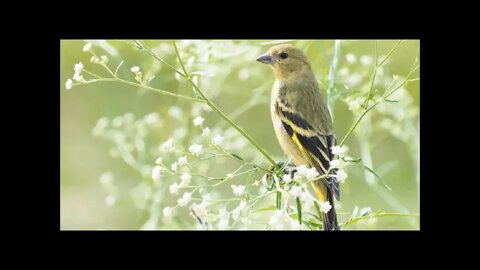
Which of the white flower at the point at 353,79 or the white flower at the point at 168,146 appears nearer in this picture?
the white flower at the point at 168,146

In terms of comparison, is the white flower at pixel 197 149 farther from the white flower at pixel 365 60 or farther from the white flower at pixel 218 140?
the white flower at pixel 365 60

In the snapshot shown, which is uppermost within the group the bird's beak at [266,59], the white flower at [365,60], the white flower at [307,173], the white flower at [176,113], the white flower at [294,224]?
the bird's beak at [266,59]

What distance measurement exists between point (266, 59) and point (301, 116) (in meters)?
0.36

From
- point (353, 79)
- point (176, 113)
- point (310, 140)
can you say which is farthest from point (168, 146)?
point (353, 79)

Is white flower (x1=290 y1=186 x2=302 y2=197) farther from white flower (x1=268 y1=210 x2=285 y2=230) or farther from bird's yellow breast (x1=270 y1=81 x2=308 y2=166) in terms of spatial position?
bird's yellow breast (x1=270 y1=81 x2=308 y2=166)

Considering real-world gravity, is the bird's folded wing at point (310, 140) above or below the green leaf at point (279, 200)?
above

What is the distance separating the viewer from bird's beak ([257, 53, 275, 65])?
337cm

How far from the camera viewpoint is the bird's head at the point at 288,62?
345 centimetres

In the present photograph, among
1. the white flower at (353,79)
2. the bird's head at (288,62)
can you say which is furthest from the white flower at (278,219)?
the bird's head at (288,62)

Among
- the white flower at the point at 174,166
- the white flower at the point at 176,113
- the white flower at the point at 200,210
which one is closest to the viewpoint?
the white flower at the point at 200,210

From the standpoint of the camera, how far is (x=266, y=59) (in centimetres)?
341

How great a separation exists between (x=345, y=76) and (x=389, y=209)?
70 centimetres

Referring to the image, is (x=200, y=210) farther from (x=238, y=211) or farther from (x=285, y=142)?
(x=285, y=142)

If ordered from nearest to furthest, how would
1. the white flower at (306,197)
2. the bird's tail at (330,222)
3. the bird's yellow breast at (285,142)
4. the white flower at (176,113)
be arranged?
the white flower at (306,197) → the bird's tail at (330,222) → the bird's yellow breast at (285,142) → the white flower at (176,113)
